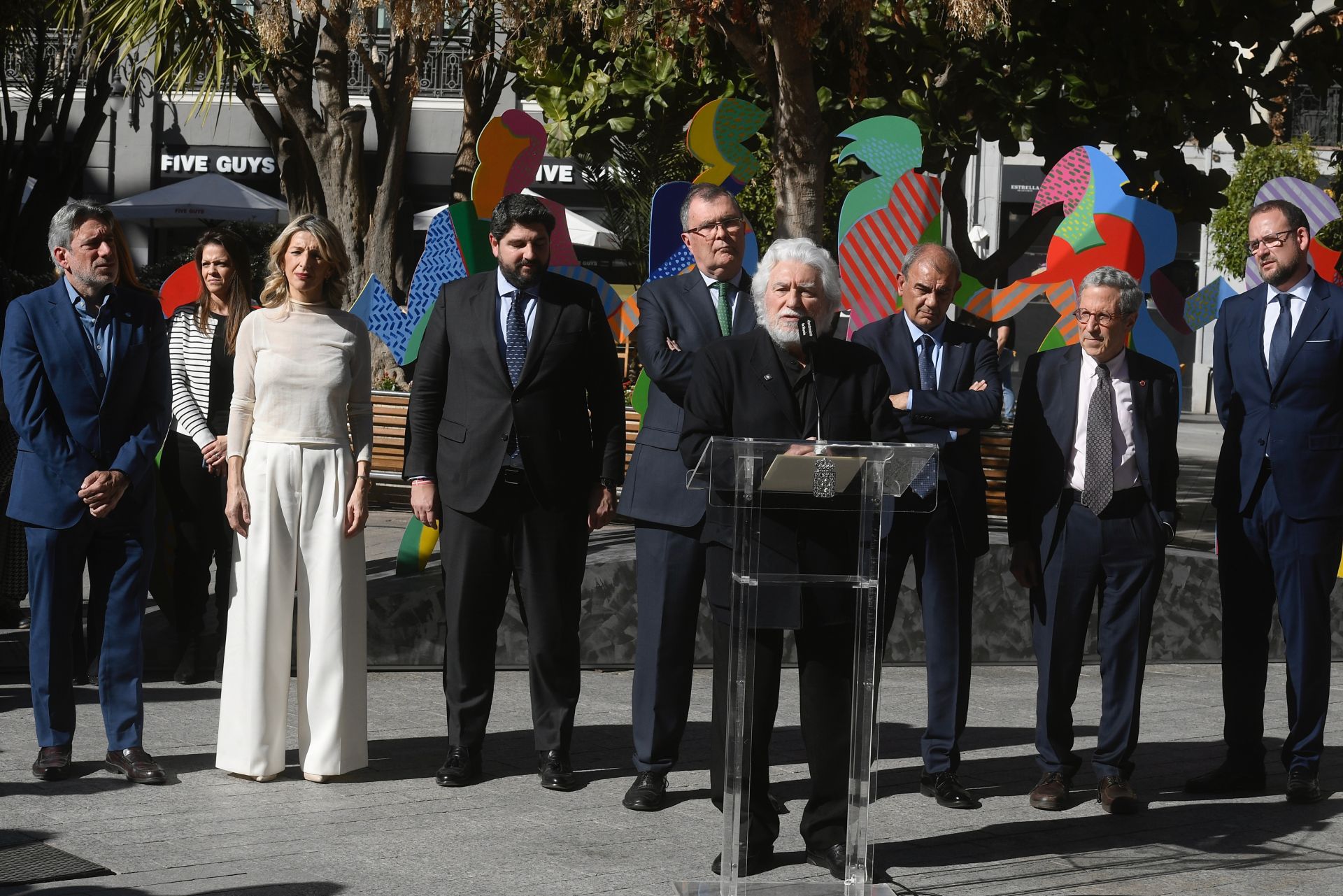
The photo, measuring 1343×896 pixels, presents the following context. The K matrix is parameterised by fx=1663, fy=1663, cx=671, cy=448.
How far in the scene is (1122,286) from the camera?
597cm

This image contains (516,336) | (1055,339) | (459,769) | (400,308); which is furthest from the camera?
(400,308)

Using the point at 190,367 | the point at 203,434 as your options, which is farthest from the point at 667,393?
the point at 190,367

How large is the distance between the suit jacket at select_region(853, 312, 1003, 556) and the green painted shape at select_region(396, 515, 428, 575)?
125 inches

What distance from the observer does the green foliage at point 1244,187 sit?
95.8 ft

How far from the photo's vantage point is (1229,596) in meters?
6.43

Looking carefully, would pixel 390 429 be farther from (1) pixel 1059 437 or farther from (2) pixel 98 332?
(1) pixel 1059 437

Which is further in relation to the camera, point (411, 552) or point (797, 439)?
point (411, 552)

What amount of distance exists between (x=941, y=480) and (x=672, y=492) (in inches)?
40.1

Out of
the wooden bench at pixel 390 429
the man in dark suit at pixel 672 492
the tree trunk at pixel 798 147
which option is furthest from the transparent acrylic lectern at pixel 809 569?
the wooden bench at pixel 390 429

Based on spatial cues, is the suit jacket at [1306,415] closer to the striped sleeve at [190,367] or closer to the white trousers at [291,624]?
the white trousers at [291,624]

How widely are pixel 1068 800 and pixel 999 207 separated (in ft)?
99.7

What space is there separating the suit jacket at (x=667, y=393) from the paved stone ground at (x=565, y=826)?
3.45ft

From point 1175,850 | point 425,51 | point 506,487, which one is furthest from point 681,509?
point 425,51

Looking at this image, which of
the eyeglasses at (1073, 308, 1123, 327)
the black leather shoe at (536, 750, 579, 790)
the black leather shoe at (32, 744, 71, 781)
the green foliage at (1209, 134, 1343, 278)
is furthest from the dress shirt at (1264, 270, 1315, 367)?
the green foliage at (1209, 134, 1343, 278)
